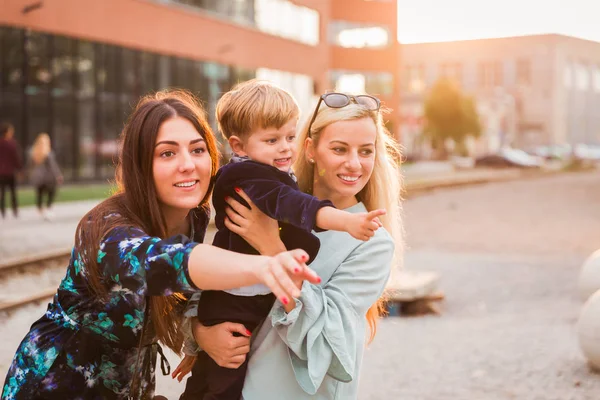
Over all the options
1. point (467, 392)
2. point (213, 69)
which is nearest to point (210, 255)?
point (467, 392)

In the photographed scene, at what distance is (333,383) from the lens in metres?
2.88

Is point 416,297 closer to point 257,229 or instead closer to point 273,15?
point 257,229

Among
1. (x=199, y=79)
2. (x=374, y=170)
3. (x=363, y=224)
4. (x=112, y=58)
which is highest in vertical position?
(x=112, y=58)

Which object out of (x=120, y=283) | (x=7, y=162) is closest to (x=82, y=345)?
(x=120, y=283)

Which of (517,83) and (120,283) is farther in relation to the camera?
(517,83)

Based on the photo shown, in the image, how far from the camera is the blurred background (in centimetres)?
813

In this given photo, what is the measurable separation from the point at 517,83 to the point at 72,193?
8519cm

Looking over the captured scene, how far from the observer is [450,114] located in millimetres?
79688

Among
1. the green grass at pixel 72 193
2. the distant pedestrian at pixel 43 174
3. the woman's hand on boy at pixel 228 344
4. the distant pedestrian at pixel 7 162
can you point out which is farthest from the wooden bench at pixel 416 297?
the green grass at pixel 72 193

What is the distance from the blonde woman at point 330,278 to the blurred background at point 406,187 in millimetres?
237

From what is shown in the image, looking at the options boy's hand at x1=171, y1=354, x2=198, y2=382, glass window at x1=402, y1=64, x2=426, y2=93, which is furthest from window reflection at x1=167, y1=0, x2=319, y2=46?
glass window at x1=402, y1=64, x2=426, y2=93

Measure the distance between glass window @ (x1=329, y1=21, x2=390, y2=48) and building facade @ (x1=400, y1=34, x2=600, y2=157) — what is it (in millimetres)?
24056

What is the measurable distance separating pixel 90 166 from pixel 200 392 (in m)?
32.6

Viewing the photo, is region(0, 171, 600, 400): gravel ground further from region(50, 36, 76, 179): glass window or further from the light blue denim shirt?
region(50, 36, 76, 179): glass window
